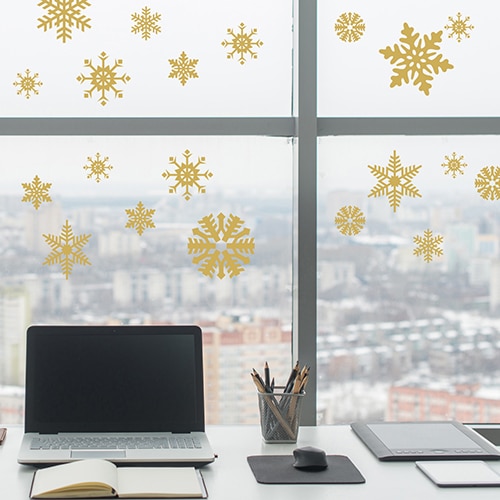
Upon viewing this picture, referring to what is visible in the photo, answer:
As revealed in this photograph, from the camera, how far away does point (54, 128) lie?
2639 millimetres

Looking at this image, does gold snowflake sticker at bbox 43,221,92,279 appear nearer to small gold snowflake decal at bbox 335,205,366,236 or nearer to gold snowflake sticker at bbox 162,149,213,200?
gold snowflake sticker at bbox 162,149,213,200

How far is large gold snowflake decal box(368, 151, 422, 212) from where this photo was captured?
2713 mm

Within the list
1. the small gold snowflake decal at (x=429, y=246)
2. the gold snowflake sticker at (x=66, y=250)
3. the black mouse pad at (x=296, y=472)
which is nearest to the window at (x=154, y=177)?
the gold snowflake sticker at (x=66, y=250)

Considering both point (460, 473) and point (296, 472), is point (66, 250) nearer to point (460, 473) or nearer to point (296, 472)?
point (296, 472)

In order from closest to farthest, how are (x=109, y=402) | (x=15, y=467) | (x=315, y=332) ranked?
(x=15, y=467) < (x=109, y=402) < (x=315, y=332)

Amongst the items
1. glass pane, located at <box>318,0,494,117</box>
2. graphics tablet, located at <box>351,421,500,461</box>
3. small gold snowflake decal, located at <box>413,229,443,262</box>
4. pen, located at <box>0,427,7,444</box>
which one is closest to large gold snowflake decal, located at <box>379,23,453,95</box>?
glass pane, located at <box>318,0,494,117</box>

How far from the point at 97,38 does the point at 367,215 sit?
1.03 m

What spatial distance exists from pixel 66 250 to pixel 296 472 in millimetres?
1118

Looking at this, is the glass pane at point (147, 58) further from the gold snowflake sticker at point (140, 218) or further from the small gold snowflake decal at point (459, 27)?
the small gold snowflake decal at point (459, 27)

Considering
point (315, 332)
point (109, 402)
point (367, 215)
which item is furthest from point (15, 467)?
point (367, 215)

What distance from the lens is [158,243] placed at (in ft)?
8.82

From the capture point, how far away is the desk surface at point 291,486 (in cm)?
180

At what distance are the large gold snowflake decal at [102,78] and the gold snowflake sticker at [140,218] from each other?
349 millimetres

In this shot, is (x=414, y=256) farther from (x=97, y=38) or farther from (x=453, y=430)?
(x=97, y=38)
